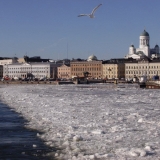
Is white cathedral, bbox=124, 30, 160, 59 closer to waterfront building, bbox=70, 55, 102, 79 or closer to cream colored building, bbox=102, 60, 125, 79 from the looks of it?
cream colored building, bbox=102, 60, 125, 79

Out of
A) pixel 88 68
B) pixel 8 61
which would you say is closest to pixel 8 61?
pixel 8 61

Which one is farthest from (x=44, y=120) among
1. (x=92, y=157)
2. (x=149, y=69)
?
(x=149, y=69)

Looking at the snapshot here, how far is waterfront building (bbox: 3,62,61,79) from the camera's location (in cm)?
13575

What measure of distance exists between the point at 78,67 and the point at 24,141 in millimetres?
117266

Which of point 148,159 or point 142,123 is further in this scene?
point 142,123

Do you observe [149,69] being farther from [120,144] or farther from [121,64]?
[120,144]

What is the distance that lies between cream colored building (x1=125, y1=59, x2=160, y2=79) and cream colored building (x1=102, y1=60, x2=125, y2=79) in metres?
1.93

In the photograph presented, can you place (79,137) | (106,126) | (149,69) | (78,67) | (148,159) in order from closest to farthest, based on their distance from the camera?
1. (148,159)
2. (79,137)
3. (106,126)
4. (149,69)
5. (78,67)

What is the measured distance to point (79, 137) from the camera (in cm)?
1119

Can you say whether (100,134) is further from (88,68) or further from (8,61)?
(8,61)

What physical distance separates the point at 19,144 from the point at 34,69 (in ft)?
420

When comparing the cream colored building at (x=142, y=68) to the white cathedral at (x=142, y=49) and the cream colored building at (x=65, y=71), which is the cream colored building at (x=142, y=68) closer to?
the white cathedral at (x=142, y=49)

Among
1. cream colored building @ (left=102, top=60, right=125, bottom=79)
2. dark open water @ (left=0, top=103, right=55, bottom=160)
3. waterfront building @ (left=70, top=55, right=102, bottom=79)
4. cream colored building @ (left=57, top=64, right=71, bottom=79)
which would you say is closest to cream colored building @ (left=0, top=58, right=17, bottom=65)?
cream colored building @ (left=57, top=64, right=71, bottom=79)

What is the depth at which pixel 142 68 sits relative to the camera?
11569 centimetres
